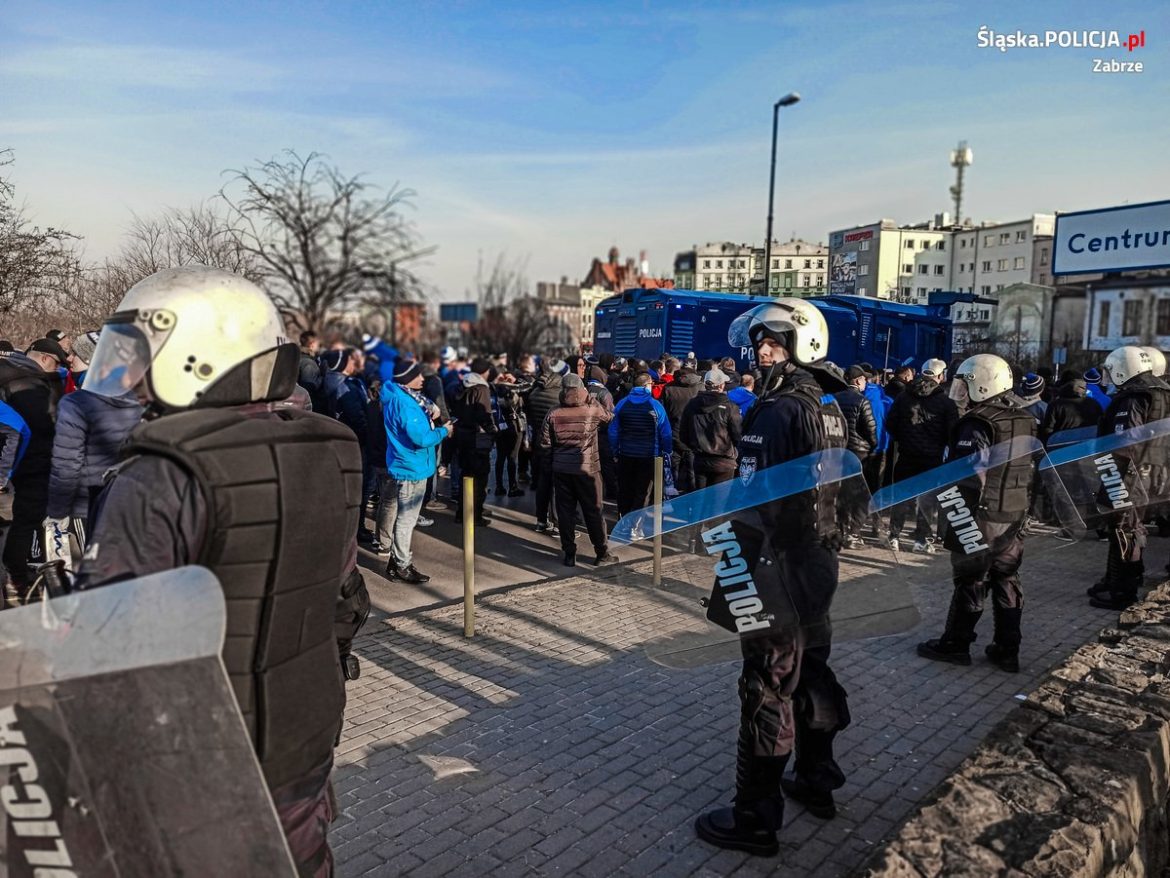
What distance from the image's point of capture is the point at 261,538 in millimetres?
1886

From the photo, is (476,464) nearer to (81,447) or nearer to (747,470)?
(81,447)

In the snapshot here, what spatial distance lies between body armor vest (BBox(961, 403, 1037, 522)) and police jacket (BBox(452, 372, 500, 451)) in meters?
5.62

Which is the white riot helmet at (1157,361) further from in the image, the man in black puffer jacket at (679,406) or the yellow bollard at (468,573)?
the yellow bollard at (468,573)

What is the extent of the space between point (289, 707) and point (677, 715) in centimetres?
338

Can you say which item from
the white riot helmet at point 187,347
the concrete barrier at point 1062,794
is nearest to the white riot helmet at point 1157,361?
the concrete barrier at point 1062,794

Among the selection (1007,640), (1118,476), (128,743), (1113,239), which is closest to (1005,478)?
(1007,640)

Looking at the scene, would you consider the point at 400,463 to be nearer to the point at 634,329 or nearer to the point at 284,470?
the point at 284,470

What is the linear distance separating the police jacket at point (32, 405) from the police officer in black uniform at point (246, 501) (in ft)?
20.1

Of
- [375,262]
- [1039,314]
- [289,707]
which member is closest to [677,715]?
[289,707]

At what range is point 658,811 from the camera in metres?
3.93

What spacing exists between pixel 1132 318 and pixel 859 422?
42.2 metres

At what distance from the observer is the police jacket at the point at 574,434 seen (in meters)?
8.55

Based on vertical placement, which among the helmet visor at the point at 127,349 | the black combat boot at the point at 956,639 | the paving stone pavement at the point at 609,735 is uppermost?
the helmet visor at the point at 127,349

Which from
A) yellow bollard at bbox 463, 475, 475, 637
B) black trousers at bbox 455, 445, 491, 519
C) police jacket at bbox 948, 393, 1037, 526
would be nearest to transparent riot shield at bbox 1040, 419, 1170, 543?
police jacket at bbox 948, 393, 1037, 526
